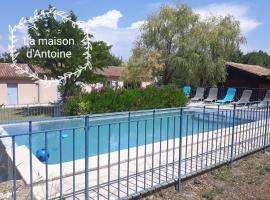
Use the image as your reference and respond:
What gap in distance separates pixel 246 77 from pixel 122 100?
47.7 feet

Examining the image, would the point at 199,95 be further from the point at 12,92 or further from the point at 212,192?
the point at 212,192

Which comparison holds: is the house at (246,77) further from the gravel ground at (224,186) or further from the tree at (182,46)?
the gravel ground at (224,186)

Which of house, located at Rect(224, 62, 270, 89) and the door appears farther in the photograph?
the door

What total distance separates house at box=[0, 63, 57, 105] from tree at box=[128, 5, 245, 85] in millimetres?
8573

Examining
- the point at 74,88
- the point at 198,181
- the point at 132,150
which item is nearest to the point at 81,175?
the point at 132,150

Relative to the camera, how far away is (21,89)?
88.4ft

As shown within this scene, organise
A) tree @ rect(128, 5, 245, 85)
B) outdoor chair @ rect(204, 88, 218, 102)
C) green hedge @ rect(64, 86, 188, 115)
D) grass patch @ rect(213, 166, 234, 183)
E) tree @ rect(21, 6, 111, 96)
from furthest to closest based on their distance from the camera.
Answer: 1. tree @ rect(128, 5, 245, 85)
2. outdoor chair @ rect(204, 88, 218, 102)
3. tree @ rect(21, 6, 111, 96)
4. green hedge @ rect(64, 86, 188, 115)
5. grass patch @ rect(213, 166, 234, 183)

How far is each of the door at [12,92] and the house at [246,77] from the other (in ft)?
62.5

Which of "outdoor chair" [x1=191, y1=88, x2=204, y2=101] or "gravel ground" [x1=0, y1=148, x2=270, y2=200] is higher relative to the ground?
"outdoor chair" [x1=191, y1=88, x2=204, y2=101]

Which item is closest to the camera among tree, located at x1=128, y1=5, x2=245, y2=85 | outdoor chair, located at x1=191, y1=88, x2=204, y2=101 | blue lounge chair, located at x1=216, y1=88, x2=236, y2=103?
blue lounge chair, located at x1=216, y1=88, x2=236, y2=103

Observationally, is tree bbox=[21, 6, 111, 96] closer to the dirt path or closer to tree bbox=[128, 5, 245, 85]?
tree bbox=[128, 5, 245, 85]

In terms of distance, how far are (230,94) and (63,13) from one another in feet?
43.1

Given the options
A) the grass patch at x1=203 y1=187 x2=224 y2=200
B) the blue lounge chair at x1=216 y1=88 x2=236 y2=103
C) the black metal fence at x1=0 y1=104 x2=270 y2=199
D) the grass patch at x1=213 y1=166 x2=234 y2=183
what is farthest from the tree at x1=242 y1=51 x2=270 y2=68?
the grass patch at x1=203 y1=187 x2=224 y2=200

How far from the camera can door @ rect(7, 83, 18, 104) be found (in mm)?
26375
